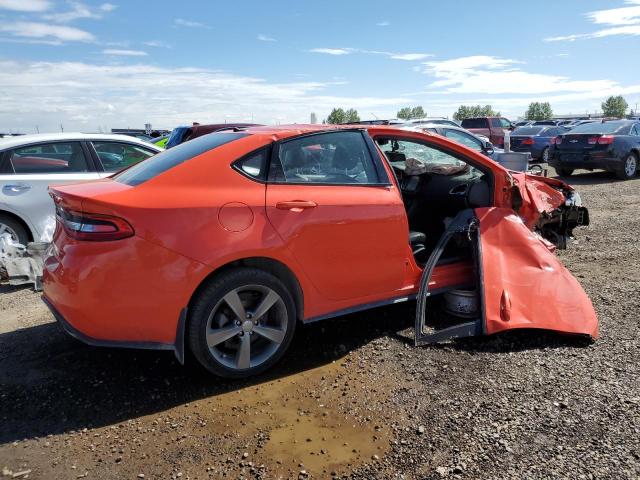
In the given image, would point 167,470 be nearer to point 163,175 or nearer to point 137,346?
point 137,346

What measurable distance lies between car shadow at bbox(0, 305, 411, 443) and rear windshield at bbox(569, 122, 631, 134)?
37.6ft

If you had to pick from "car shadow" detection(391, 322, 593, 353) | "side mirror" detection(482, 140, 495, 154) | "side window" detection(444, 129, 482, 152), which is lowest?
"car shadow" detection(391, 322, 593, 353)

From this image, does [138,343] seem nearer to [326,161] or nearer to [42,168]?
[326,161]

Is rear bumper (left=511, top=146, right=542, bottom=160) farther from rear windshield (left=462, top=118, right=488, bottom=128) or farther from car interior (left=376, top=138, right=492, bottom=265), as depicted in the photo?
car interior (left=376, top=138, right=492, bottom=265)

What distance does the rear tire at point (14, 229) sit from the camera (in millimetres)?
5680

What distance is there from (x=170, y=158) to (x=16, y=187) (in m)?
3.29

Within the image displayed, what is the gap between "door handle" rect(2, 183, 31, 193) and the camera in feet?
18.6

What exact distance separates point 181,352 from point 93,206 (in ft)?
3.28

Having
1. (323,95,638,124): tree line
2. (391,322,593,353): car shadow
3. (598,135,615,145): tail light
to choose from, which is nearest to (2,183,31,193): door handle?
(391,322,593,353): car shadow

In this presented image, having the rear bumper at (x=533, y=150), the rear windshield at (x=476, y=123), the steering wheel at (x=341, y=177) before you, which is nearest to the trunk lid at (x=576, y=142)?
the rear bumper at (x=533, y=150)

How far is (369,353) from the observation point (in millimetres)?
3617

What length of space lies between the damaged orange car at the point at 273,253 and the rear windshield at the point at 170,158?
2 centimetres

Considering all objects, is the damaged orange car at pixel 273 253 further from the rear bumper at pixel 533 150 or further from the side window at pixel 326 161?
the rear bumper at pixel 533 150

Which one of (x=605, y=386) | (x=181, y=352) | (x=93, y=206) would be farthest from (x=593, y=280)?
(x=93, y=206)
